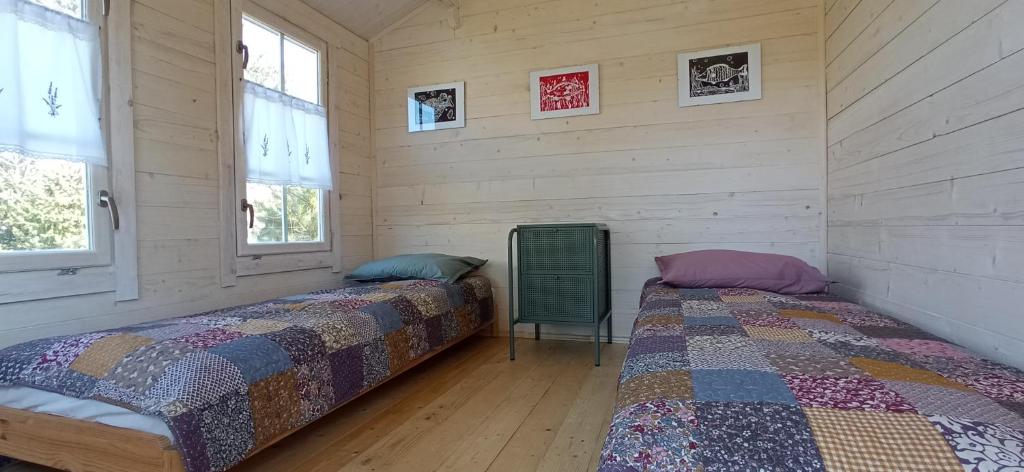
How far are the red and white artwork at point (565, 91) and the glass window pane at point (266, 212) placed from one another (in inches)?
67.9

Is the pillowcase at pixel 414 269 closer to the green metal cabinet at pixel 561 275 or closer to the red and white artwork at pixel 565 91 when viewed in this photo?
the green metal cabinet at pixel 561 275

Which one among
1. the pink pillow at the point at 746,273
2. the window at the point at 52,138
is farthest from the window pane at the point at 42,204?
the pink pillow at the point at 746,273

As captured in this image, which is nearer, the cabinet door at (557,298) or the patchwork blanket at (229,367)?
the patchwork blanket at (229,367)

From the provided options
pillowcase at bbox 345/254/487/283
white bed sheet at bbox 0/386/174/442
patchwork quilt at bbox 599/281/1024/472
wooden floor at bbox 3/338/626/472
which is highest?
pillowcase at bbox 345/254/487/283

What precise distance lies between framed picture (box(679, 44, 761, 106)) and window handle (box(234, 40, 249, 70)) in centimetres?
245

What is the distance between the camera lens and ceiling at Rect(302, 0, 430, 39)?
10.2 feet

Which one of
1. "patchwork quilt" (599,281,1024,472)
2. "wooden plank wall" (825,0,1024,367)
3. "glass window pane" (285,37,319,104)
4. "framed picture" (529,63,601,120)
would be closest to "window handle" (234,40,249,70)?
"glass window pane" (285,37,319,104)

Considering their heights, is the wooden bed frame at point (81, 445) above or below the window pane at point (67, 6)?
below

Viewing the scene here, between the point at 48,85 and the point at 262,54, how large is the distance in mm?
1098

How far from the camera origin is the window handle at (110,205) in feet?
6.23

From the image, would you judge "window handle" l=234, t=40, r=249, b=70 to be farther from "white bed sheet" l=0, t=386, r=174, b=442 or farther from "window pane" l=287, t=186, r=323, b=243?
"white bed sheet" l=0, t=386, r=174, b=442

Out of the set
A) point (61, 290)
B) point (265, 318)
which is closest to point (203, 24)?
point (61, 290)

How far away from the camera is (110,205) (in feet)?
6.28

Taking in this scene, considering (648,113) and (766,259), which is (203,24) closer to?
(648,113)
